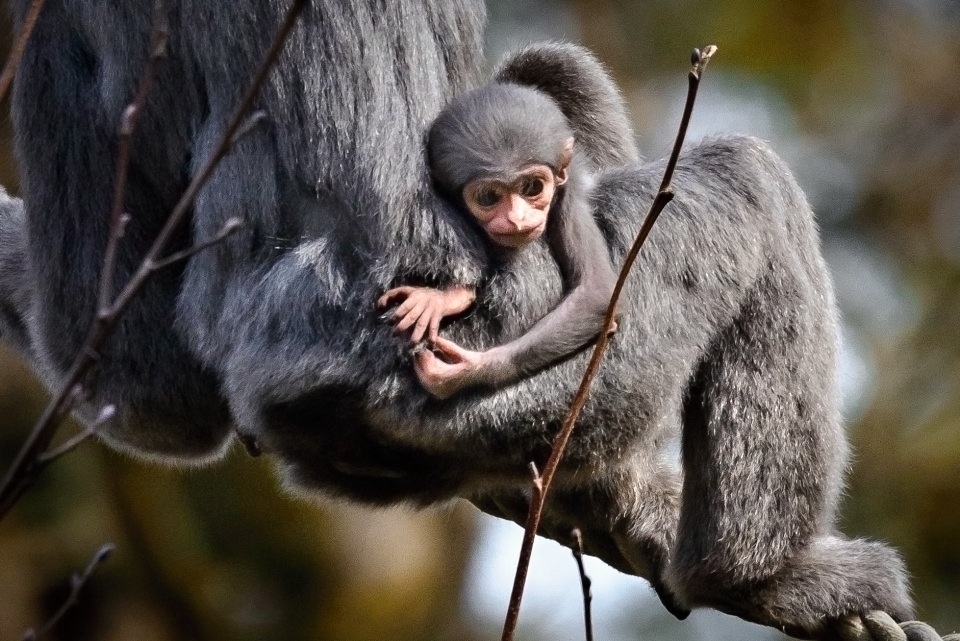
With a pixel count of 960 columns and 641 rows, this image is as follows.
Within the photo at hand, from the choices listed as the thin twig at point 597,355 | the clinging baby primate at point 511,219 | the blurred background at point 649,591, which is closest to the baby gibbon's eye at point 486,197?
the clinging baby primate at point 511,219

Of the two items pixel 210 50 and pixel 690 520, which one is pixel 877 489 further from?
pixel 210 50

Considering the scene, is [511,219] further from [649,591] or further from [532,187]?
[649,591]

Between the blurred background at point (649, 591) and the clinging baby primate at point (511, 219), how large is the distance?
617 cm

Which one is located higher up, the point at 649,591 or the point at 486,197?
the point at 486,197

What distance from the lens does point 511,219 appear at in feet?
11.2

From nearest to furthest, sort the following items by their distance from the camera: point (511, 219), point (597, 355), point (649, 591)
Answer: point (597, 355)
point (511, 219)
point (649, 591)

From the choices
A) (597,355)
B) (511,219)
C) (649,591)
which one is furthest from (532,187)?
(649,591)

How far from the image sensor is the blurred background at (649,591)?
1072 centimetres

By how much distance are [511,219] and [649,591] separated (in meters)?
7.36

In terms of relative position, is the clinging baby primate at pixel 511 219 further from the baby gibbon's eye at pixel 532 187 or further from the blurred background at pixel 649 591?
the blurred background at pixel 649 591

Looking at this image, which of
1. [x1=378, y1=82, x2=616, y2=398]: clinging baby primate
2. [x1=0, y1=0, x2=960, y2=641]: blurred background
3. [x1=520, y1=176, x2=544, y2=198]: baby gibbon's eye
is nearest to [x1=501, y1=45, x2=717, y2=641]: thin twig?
[x1=378, y1=82, x2=616, y2=398]: clinging baby primate

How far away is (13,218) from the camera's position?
494 cm

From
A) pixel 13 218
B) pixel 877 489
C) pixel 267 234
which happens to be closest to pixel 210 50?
pixel 267 234

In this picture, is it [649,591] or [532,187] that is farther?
[649,591]
